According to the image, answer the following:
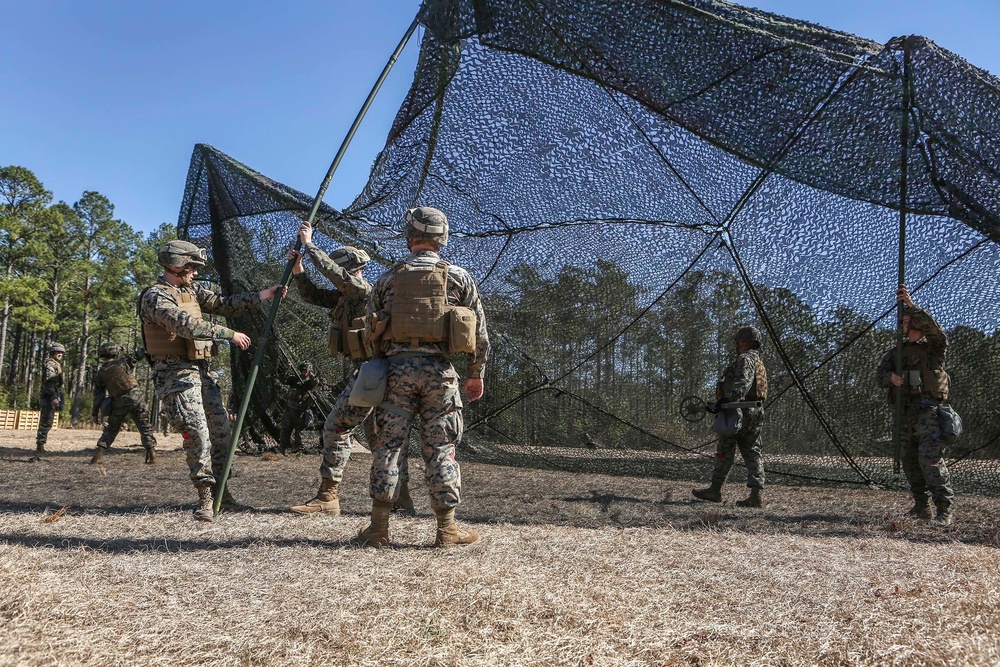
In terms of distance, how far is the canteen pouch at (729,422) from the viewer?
6.20 metres

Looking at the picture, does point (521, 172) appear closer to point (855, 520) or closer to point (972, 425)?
point (855, 520)

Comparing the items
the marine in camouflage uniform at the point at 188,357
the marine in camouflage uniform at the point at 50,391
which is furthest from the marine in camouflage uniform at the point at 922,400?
the marine in camouflage uniform at the point at 50,391

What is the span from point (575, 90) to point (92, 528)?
4.97 m

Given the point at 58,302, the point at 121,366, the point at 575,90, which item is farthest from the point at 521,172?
the point at 58,302

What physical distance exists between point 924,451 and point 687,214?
286 cm

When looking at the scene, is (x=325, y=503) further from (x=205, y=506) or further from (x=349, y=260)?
(x=349, y=260)

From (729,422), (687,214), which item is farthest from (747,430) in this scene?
(687,214)

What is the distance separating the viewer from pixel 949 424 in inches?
217

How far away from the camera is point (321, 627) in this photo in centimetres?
242

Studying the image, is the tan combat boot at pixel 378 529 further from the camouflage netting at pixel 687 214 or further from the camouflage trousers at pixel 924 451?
the camouflage trousers at pixel 924 451

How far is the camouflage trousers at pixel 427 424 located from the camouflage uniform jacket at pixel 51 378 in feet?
32.2

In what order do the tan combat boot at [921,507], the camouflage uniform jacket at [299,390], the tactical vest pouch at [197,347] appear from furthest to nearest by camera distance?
1. the camouflage uniform jacket at [299,390]
2. the tan combat boot at [921,507]
3. the tactical vest pouch at [197,347]

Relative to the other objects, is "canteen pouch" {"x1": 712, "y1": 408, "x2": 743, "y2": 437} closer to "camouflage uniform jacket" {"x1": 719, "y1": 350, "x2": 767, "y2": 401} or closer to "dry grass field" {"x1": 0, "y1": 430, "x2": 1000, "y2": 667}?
"camouflage uniform jacket" {"x1": 719, "y1": 350, "x2": 767, "y2": 401}

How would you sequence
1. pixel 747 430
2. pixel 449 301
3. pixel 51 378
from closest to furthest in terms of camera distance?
pixel 449 301
pixel 747 430
pixel 51 378
